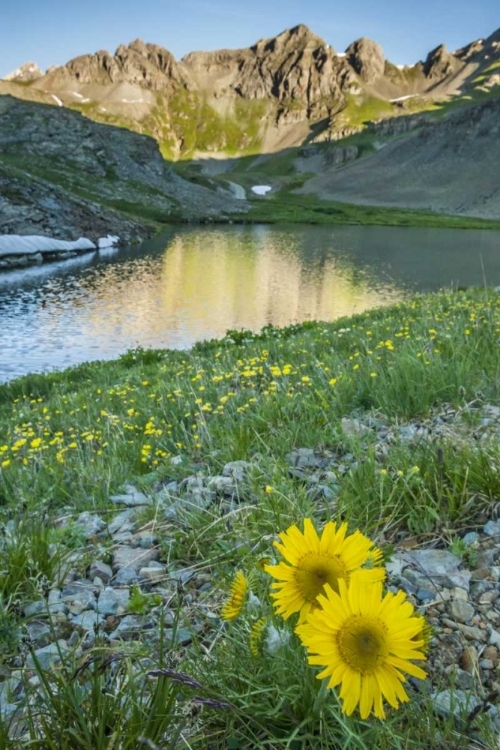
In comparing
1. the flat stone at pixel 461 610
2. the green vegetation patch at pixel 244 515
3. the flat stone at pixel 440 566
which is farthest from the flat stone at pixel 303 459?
the flat stone at pixel 461 610

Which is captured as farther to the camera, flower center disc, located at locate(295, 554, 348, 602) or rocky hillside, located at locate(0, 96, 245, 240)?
rocky hillside, located at locate(0, 96, 245, 240)

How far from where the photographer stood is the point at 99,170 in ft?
380

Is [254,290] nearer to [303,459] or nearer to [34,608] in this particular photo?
[303,459]

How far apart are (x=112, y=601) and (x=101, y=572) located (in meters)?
0.41

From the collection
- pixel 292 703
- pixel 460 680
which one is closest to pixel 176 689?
pixel 292 703

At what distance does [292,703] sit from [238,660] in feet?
0.96

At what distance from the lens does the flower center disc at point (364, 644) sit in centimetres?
131

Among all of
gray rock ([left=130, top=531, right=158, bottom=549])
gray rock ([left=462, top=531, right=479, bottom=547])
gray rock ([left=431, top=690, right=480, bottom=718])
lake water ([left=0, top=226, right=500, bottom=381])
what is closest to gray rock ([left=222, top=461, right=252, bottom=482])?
gray rock ([left=130, top=531, right=158, bottom=549])

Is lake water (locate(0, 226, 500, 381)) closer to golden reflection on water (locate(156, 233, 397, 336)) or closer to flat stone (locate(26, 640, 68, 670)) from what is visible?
golden reflection on water (locate(156, 233, 397, 336))

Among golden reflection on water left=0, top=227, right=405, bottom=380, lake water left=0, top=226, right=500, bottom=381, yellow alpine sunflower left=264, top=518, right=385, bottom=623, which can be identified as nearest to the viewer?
yellow alpine sunflower left=264, top=518, right=385, bottom=623

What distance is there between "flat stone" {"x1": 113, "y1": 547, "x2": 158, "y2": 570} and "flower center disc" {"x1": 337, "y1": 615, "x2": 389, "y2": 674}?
2.50 m

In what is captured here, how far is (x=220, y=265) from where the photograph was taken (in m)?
53.6

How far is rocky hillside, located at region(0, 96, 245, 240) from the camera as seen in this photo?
76375 mm

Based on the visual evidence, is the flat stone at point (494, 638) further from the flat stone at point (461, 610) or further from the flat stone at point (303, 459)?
the flat stone at point (303, 459)
